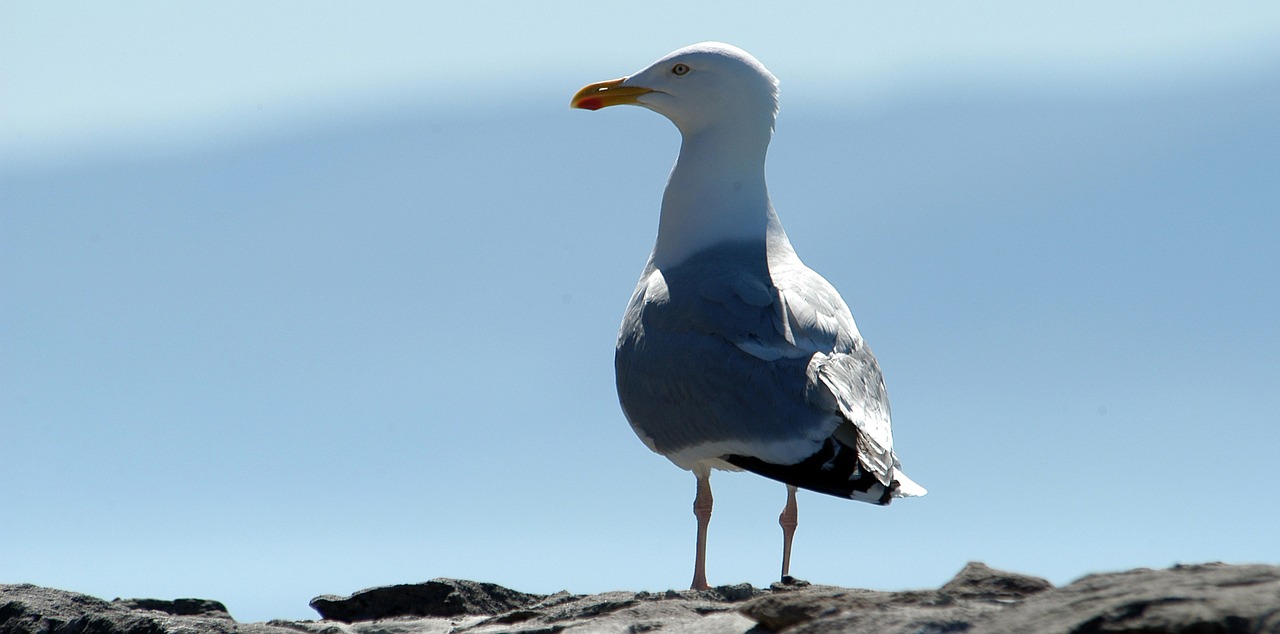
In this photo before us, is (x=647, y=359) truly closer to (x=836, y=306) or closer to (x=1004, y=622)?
(x=836, y=306)

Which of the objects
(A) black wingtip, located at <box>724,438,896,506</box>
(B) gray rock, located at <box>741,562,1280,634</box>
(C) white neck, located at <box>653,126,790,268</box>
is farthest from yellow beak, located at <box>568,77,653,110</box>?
(B) gray rock, located at <box>741,562,1280,634</box>

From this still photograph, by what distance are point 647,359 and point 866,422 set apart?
125 centimetres

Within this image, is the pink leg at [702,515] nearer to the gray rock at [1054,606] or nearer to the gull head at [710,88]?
the gull head at [710,88]

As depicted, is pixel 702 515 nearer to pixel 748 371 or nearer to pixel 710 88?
pixel 748 371

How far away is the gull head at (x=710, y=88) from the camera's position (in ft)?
28.6

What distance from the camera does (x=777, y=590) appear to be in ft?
16.6

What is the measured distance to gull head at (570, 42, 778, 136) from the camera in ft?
28.6

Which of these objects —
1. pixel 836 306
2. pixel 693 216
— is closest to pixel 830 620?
pixel 836 306

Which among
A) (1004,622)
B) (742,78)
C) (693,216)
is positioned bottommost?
(1004,622)

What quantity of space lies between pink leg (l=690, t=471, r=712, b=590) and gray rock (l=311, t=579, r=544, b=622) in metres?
0.88

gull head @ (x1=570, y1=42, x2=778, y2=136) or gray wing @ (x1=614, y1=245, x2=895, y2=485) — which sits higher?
gull head @ (x1=570, y1=42, x2=778, y2=136)

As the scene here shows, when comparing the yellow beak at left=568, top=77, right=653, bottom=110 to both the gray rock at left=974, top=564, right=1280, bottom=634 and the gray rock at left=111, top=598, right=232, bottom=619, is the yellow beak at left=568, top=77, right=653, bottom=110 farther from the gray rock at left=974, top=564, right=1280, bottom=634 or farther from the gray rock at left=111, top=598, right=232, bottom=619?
the gray rock at left=974, top=564, right=1280, bottom=634

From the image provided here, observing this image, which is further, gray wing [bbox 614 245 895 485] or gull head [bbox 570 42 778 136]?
gull head [bbox 570 42 778 136]

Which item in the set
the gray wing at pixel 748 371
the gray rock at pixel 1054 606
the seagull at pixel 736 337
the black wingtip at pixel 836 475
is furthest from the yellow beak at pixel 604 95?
the gray rock at pixel 1054 606
